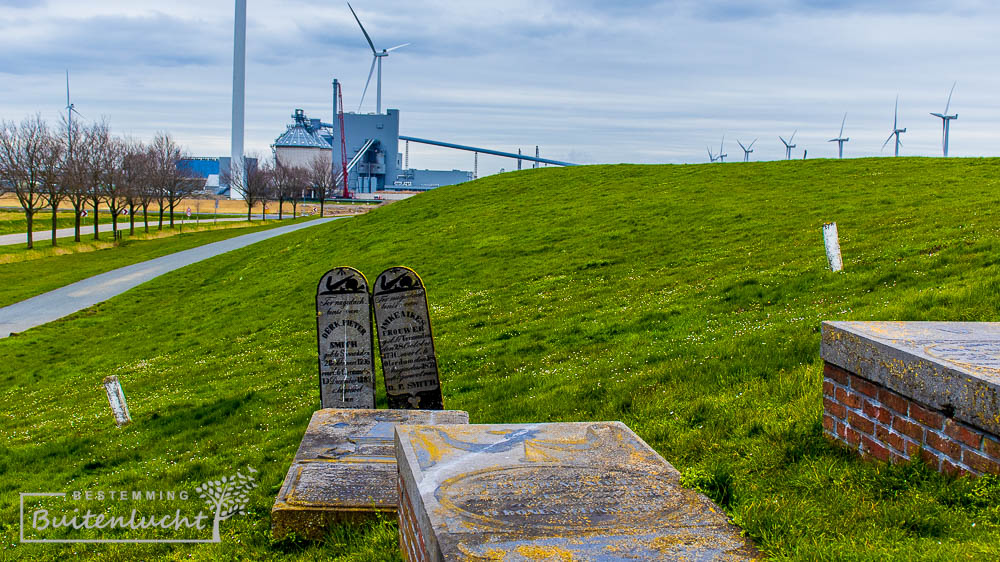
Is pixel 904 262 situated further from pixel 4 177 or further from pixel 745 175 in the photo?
pixel 4 177

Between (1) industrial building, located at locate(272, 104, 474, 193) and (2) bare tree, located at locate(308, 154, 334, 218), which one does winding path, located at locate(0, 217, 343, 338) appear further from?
(1) industrial building, located at locate(272, 104, 474, 193)

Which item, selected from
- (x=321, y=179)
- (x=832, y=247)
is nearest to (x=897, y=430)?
(x=832, y=247)

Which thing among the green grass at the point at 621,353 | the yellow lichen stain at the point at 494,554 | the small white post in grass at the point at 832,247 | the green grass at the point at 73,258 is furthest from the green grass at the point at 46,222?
the yellow lichen stain at the point at 494,554

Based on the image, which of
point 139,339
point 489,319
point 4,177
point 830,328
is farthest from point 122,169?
point 830,328

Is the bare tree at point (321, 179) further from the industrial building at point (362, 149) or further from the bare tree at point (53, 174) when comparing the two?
the bare tree at point (53, 174)

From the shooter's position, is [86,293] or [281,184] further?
[281,184]

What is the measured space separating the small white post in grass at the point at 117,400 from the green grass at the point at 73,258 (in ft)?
66.6

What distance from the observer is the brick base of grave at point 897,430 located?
4.20m

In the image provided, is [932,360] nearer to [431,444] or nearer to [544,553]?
[544,553]

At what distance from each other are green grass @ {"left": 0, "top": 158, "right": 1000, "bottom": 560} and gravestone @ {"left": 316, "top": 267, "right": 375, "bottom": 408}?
2.41 feet

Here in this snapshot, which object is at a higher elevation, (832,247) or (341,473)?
(832,247)

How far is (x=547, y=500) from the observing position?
3.68m

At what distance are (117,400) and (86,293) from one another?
20901 mm

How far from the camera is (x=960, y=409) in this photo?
4.17 meters
